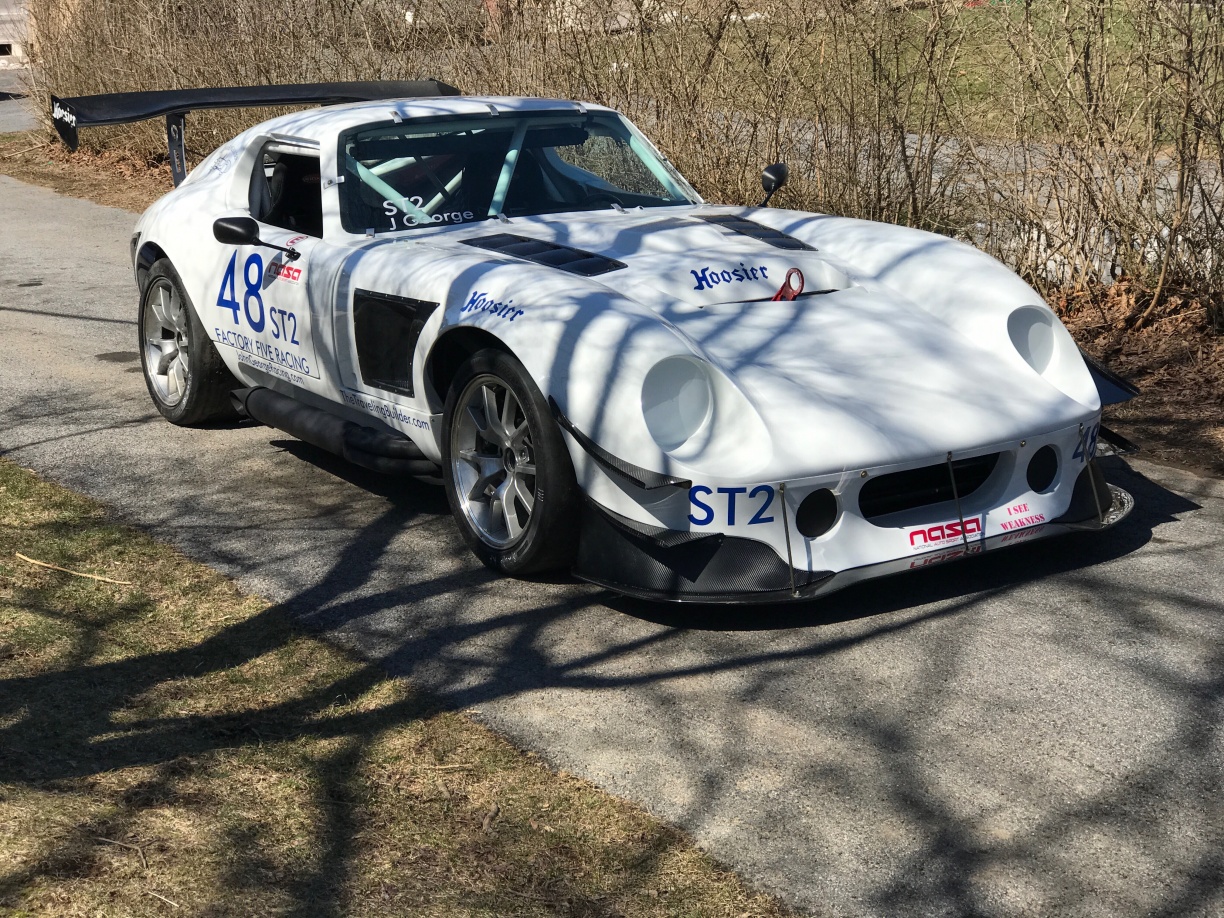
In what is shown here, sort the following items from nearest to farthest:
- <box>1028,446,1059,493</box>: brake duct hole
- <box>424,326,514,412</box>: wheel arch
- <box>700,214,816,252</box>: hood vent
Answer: <box>1028,446,1059,493</box>: brake duct hole < <box>424,326,514,412</box>: wheel arch < <box>700,214,816,252</box>: hood vent

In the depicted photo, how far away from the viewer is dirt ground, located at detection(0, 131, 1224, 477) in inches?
258

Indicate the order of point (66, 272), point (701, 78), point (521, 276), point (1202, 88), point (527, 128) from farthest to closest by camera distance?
point (66, 272) < point (701, 78) < point (1202, 88) < point (527, 128) < point (521, 276)

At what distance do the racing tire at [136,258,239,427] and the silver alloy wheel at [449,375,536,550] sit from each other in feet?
6.91

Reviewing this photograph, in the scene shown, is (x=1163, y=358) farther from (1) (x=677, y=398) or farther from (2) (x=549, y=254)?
(1) (x=677, y=398)

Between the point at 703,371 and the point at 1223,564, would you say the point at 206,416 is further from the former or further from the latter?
the point at 1223,564

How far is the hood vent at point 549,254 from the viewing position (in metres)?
5.11

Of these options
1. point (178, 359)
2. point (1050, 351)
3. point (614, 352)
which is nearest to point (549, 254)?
point (614, 352)

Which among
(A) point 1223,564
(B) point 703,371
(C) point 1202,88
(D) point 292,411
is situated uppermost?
(C) point 1202,88

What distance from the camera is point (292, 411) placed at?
5.85 metres

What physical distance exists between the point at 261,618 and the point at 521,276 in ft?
4.57

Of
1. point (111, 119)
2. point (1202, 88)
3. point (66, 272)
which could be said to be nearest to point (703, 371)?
point (111, 119)

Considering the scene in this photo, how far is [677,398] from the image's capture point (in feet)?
14.6

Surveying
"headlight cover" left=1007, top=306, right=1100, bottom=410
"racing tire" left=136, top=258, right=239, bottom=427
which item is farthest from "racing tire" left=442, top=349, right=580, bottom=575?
"racing tire" left=136, top=258, right=239, bottom=427

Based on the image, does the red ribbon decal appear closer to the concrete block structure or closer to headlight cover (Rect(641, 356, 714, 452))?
headlight cover (Rect(641, 356, 714, 452))
